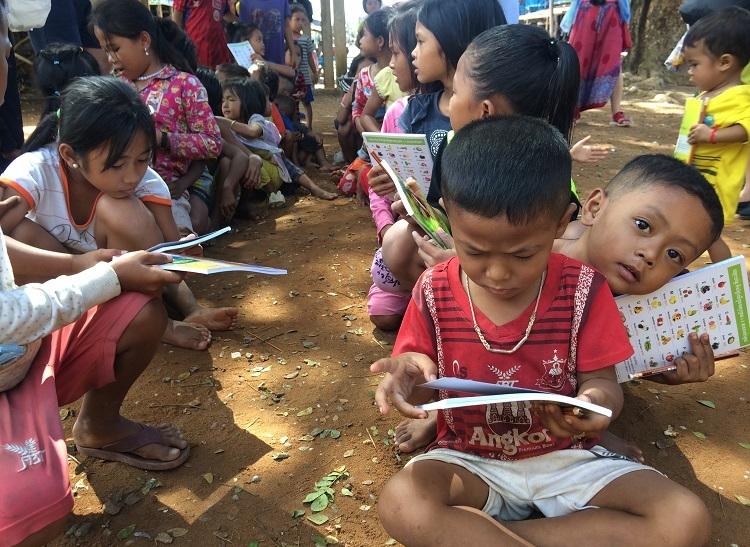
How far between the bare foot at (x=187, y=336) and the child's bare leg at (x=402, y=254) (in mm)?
876

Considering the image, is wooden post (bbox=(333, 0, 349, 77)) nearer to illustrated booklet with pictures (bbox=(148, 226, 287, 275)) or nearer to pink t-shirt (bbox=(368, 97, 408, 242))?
pink t-shirt (bbox=(368, 97, 408, 242))

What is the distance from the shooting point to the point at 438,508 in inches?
54.4

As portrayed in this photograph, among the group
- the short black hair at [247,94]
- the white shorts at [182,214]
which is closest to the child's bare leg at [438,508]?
the white shorts at [182,214]

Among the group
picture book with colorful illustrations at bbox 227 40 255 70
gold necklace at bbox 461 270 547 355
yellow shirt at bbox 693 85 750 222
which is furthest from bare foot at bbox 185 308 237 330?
picture book with colorful illustrations at bbox 227 40 255 70

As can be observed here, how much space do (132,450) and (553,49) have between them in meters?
1.92

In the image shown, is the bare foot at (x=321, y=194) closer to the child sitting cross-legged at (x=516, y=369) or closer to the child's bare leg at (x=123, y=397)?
the child's bare leg at (x=123, y=397)

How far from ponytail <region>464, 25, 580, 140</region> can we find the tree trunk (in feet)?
33.9

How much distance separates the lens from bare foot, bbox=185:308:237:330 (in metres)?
2.74

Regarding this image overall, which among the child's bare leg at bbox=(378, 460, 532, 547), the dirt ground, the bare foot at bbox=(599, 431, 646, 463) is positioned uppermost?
the child's bare leg at bbox=(378, 460, 532, 547)

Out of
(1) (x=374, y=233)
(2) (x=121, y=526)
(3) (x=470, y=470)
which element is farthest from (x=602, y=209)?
(1) (x=374, y=233)

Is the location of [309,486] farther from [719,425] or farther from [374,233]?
[374,233]

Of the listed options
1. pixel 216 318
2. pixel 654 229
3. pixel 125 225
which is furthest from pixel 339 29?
pixel 654 229

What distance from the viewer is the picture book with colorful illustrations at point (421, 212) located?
188 centimetres

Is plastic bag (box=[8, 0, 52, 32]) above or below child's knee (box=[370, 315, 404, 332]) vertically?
above
